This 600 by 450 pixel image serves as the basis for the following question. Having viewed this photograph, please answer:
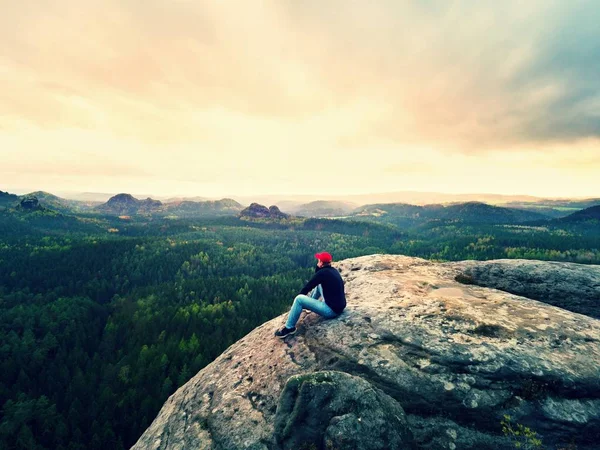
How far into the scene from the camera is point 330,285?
16.3 metres

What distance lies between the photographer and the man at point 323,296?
15.9m

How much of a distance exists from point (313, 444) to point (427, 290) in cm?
1287

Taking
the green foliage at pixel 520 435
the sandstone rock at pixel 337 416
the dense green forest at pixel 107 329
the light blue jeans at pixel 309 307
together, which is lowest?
the dense green forest at pixel 107 329

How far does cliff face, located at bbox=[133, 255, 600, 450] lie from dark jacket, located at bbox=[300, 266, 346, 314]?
104 cm

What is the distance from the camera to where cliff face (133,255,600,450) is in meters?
10.9

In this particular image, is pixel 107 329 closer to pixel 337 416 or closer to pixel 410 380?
pixel 337 416

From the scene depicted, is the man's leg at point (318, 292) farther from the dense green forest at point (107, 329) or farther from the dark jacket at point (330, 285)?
the dense green forest at point (107, 329)

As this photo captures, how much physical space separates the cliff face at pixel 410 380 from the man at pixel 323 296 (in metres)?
0.72

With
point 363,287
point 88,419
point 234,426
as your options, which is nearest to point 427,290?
point 363,287

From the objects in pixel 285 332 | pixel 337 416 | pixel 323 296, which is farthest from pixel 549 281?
pixel 285 332

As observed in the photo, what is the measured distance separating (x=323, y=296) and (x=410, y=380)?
6.58m

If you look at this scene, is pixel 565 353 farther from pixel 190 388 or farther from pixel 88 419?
pixel 88 419

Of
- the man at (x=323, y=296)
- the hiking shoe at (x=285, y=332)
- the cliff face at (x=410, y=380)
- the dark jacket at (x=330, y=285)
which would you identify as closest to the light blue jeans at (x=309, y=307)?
the man at (x=323, y=296)

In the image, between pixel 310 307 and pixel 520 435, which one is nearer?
pixel 520 435
